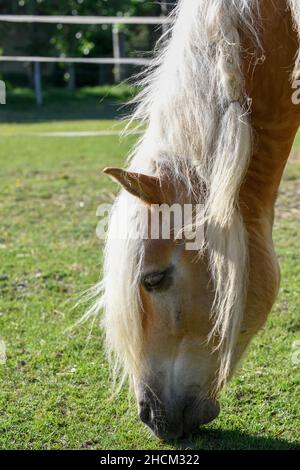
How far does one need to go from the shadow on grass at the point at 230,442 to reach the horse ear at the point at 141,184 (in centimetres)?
94

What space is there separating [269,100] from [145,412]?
1.18 metres

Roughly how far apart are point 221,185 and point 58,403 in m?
1.33

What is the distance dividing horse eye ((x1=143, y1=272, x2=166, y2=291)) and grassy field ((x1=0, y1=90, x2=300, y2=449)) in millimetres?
405

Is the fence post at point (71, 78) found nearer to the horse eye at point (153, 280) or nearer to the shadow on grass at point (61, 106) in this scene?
the shadow on grass at point (61, 106)

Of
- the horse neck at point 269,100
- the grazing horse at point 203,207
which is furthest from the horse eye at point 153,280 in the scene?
the horse neck at point 269,100

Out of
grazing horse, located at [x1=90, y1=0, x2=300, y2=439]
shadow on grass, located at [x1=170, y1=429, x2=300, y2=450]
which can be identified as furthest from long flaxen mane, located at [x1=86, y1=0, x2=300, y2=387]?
shadow on grass, located at [x1=170, y1=429, x2=300, y2=450]

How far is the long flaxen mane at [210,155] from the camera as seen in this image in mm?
2201

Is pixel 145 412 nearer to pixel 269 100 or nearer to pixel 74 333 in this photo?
pixel 269 100

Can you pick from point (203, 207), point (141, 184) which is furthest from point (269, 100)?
point (141, 184)

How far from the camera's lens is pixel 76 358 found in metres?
3.37

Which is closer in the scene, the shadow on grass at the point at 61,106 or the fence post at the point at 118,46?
the shadow on grass at the point at 61,106

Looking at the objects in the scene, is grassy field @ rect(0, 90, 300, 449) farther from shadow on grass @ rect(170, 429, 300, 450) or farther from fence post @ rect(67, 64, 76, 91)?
fence post @ rect(67, 64, 76, 91)
